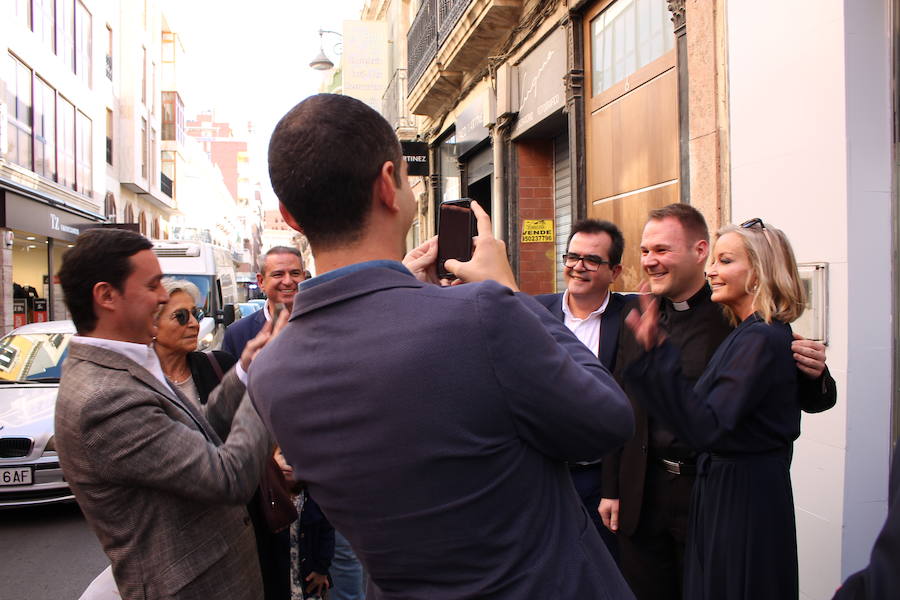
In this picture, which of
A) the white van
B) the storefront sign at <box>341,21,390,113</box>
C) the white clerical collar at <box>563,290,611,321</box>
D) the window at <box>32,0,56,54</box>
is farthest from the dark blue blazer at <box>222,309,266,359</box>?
the window at <box>32,0,56,54</box>

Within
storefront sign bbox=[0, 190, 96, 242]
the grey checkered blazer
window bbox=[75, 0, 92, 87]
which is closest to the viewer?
the grey checkered blazer

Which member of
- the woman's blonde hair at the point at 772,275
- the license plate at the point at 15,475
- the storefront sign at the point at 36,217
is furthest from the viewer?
the storefront sign at the point at 36,217

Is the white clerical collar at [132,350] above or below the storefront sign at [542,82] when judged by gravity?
below

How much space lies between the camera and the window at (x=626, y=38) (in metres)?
6.50

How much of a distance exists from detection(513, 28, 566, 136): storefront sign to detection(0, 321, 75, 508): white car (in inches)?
254

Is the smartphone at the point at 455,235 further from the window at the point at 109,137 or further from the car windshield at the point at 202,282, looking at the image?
the window at the point at 109,137

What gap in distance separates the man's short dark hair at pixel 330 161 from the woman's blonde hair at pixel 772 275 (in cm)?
178

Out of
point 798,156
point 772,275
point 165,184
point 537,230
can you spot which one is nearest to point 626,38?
point 537,230

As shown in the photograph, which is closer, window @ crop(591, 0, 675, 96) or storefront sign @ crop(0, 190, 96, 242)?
window @ crop(591, 0, 675, 96)

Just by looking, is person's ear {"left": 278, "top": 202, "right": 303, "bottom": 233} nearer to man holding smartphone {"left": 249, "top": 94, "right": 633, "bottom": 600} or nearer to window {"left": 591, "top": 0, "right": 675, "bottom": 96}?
man holding smartphone {"left": 249, "top": 94, "right": 633, "bottom": 600}

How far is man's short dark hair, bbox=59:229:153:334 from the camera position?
7.22ft

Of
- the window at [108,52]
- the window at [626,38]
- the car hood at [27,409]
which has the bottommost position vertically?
the car hood at [27,409]

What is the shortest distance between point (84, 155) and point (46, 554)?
24.6m

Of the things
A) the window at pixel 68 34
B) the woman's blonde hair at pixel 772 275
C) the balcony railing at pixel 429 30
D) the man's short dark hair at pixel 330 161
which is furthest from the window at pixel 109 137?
the man's short dark hair at pixel 330 161
